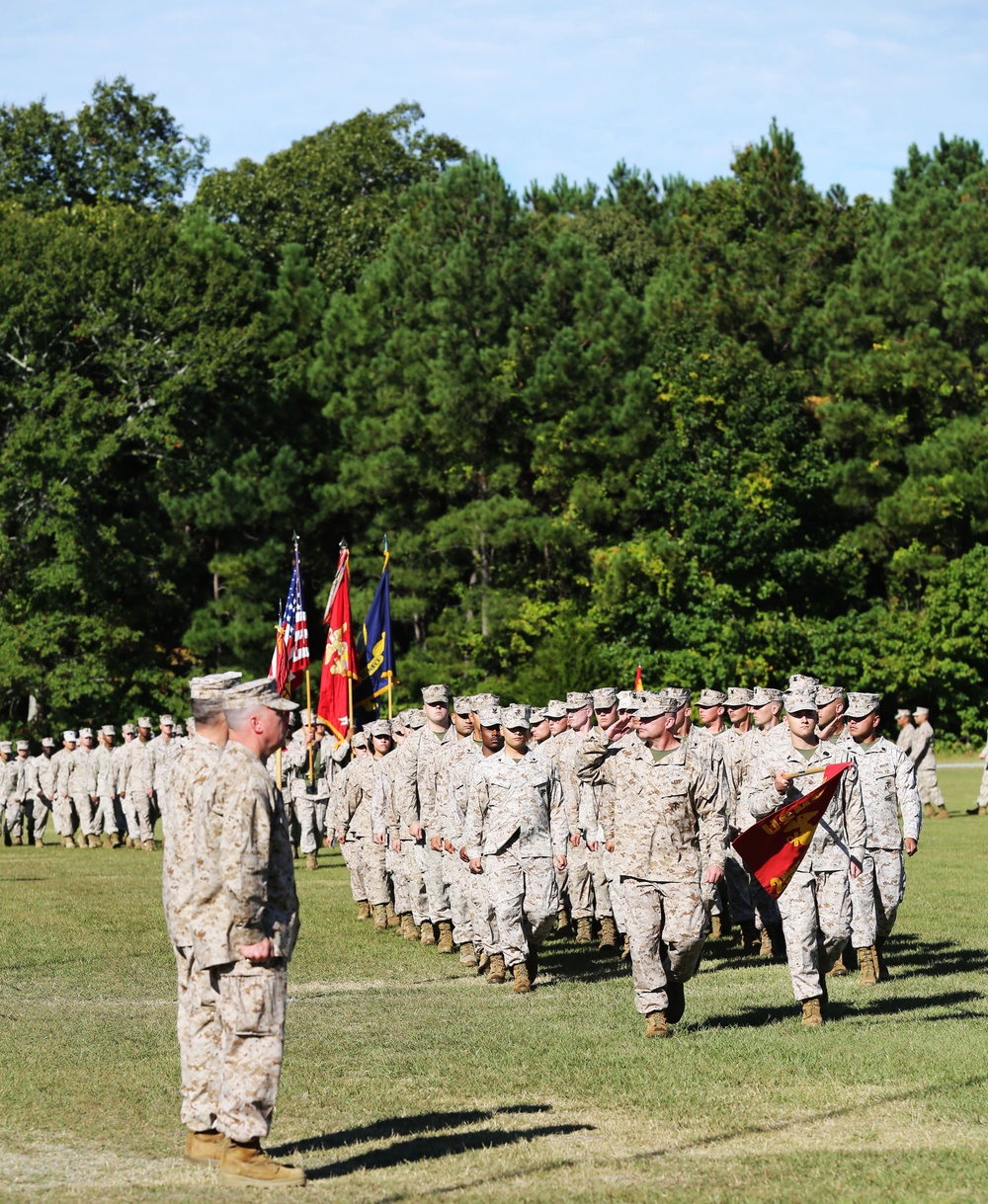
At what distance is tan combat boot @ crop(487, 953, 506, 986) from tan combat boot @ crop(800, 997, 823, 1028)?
3.12 metres

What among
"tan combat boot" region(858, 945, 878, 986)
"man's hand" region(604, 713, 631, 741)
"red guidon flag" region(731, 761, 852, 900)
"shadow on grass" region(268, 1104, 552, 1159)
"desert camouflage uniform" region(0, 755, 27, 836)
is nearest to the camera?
"shadow on grass" region(268, 1104, 552, 1159)

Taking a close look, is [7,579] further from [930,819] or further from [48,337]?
[930,819]

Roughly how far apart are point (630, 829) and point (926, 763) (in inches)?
827

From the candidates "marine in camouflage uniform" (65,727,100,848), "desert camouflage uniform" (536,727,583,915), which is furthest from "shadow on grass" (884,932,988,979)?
"marine in camouflage uniform" (65,727,100,848)

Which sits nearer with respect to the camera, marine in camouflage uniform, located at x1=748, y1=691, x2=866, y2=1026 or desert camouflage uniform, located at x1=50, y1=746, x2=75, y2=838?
marine in camouflage uniform, located at x1=748, y1=691, x2=866, y2=1026

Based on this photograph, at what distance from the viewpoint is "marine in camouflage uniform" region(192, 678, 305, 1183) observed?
7.55 m

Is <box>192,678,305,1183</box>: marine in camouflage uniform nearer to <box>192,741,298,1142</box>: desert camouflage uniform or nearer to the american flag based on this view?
<box>192,741,298,1142</box>: desert camouflage uniform

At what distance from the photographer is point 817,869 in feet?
38.8

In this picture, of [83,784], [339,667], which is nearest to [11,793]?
[83,784]

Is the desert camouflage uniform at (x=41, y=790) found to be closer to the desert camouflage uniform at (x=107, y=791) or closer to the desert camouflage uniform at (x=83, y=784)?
the desert camouflage uniform at (x=83, y=784)

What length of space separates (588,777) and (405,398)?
36.5 meters

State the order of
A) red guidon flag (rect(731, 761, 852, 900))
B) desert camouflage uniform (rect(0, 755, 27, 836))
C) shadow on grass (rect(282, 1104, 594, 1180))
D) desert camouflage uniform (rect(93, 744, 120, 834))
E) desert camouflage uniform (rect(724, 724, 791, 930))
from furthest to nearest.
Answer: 1. desert camouflage uniform (rect(0, 755, 27, 836))
2. desert camouflage uniform (rect(93, 744, 120, 834))
3. desert camouflage uniform (rect(724, 724, 791, 930))
4. red guidon flag (rect(731, 761, 852, 900))
5. shadow on grass (rect(282, 1104, 594, 1180))

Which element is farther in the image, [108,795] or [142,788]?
[108,795]

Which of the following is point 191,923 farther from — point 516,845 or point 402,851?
point 402,851
